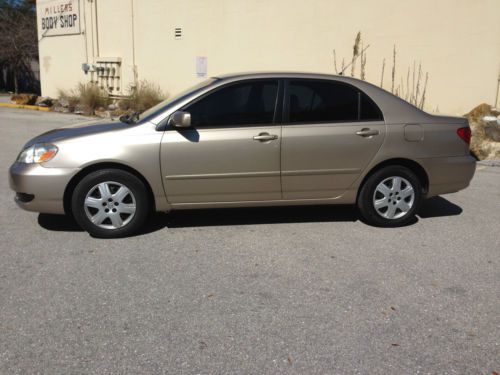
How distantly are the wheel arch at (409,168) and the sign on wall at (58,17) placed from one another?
16.7 m

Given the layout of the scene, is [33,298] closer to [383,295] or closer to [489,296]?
[383,295]

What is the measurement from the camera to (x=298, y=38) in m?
13.3

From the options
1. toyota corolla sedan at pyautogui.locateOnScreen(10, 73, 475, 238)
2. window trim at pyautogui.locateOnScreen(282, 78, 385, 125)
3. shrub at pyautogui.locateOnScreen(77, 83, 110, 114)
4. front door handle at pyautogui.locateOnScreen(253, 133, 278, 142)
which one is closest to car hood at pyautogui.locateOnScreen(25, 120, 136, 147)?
toyota corolla sedan at pyautogui.locateOnScreen(10, 73, 475, 238)

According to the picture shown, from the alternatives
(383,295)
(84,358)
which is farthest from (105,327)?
(383,295)

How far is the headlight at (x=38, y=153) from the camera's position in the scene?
16.1ft

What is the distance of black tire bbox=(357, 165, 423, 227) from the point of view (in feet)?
17.7

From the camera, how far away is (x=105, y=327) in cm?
337

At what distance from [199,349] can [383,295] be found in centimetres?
155

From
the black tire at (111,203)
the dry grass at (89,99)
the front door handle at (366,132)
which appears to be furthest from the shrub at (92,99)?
the front door handle at (366,132)

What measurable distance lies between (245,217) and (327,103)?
1.59 m

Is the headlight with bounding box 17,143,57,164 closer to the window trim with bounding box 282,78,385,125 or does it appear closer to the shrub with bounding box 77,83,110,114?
the window trim with bounding box 282,78,385,125

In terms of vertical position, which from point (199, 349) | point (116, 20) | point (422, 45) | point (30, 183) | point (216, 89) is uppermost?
point (116, 20)

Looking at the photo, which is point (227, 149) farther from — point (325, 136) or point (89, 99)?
point (89, 99)

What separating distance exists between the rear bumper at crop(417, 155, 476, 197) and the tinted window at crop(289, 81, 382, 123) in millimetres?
808
